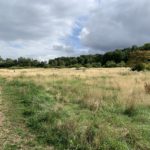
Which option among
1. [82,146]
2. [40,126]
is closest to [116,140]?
[82,146]

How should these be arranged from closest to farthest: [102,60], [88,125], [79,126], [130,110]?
[79,126], [88,125], [130,110], [102,60]

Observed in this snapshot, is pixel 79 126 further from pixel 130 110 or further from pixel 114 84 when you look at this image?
pixel 114 84

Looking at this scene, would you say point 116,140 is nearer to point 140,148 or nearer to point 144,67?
point 140,148

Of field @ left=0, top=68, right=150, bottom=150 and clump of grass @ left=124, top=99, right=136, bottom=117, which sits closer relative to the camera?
field @ left=0, top=68, right=150, bottom=150

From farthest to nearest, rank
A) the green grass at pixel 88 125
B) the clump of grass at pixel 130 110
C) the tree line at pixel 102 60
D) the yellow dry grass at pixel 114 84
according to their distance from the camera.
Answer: the tree line at pixel 102 60, the yellow dry grass at pixel 114 84, the clump of grass at pixel 130 110, the green grass at pixel 88 125

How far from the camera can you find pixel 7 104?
41.5 feet

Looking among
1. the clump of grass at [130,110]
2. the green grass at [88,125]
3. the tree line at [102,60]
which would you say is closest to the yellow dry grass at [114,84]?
the clump of grass at [130,110]

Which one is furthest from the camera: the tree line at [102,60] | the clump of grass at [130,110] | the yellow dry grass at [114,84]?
the tree line at [102,60]

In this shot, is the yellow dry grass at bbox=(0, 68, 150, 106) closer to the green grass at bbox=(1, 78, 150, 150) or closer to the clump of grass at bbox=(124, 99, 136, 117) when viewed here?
the clump of grass at bbox=(124, 99, 136, 117)

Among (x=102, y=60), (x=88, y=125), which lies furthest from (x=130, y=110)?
(x=102, y=60)

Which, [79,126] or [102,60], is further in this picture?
[102,60]

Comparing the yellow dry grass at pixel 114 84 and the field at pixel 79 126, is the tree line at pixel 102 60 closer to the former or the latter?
the yellow dry grass at pixel 114 84

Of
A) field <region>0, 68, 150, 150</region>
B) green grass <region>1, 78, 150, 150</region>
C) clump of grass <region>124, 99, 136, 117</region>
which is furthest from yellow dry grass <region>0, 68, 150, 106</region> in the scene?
green grass <region>1, 78, 150, 150</region>

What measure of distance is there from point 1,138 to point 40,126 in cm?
121
